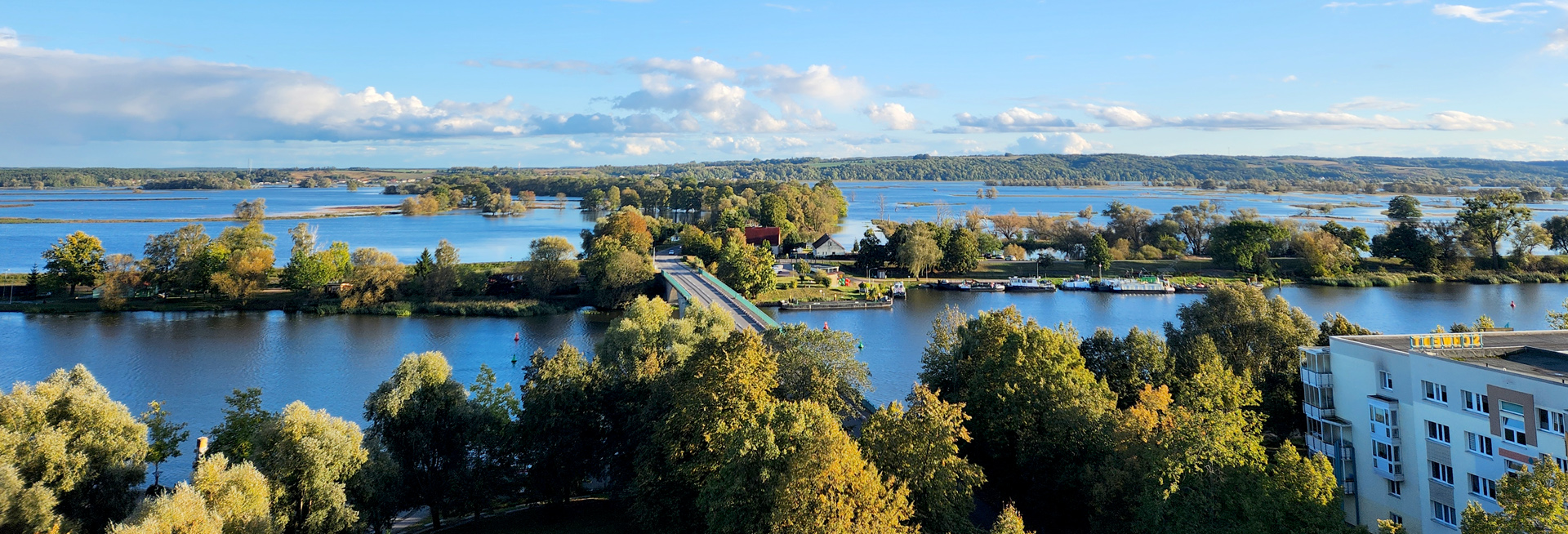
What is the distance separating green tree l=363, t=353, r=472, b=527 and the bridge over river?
12282 mm

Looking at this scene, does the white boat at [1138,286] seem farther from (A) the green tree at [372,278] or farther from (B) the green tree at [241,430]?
(B) the green tree at [241,430]

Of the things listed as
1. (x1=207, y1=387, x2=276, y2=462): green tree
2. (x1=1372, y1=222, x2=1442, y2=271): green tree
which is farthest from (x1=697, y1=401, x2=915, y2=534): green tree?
(x1=1372, y1=222, x2=1442, y2=271): green tree

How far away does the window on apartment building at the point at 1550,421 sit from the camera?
13266 mm

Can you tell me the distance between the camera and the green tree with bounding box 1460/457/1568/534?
A: 9.68 meters

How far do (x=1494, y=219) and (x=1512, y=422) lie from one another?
5605 cm

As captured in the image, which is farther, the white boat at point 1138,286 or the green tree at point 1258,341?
the white boat at point 1138,286

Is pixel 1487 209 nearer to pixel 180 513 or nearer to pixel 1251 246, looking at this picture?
pixel 1251 246

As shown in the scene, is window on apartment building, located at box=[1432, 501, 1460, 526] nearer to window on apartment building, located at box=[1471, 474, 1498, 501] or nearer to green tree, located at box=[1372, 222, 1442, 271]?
window on apartment building, located at box=[1471, 474, 1498, 501]

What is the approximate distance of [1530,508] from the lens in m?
9.83

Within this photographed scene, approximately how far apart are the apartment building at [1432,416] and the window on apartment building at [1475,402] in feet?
0.05

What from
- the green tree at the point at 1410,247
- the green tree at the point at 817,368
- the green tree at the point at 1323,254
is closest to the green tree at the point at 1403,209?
the green tree at the point at 1410,247

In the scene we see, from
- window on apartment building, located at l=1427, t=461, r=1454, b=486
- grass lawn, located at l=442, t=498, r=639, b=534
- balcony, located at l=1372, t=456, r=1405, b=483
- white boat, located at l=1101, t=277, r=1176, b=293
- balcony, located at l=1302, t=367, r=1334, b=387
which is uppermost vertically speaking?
balcony, located at l=1302, t=367, r=1334, b=387

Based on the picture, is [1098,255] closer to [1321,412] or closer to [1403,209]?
[1321,412]

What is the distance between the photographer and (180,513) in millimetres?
11141
